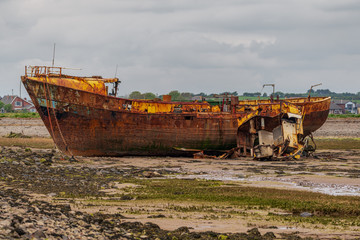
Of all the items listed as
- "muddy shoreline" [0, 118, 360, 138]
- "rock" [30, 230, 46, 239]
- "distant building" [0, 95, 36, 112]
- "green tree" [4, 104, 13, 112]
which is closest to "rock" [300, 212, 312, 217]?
"rock" [30, 230, 46, 239]

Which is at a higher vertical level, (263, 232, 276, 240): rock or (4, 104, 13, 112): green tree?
(4, 104, 13, 112): green tree

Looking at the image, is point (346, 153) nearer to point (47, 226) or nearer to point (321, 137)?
point (321, 137)

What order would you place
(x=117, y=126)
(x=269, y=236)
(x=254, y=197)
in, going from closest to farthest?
(x=269, y=236)
(x=254, y=197)
(x=117, y=126)

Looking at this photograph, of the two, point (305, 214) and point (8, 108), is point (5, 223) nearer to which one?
point (305, 214)

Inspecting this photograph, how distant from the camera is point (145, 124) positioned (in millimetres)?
30625

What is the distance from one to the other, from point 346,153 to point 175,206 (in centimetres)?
2123

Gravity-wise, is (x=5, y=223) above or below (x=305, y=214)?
above

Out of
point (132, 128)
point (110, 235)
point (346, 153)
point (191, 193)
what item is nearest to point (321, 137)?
point (346, 153)

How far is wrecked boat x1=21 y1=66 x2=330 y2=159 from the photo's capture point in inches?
1162

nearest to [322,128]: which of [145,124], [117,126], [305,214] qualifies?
[145,124]

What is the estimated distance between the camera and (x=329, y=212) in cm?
1319

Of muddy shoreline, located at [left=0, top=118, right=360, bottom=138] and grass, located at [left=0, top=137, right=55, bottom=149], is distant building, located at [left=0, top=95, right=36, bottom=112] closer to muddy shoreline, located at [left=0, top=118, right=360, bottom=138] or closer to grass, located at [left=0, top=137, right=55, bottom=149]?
muddy shoreline, located at [left=0, top=118, right=360, bottom=138]

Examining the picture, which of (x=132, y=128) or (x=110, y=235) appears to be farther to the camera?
(x=132, y=128)

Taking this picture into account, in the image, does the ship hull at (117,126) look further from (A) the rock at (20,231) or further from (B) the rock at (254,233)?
(A) the rock at (20,231)
